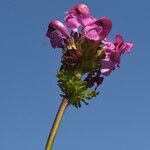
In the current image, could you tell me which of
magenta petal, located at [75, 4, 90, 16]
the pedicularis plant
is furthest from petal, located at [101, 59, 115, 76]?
magenta petal, located at [75, 4, 90, 16]

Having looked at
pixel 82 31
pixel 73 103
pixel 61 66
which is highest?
pixel 82 31

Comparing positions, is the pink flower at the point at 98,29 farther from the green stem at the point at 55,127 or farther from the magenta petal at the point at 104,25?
the green stem at the point at 55,127

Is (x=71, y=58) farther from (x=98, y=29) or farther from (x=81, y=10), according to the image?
(x=81, y=10)

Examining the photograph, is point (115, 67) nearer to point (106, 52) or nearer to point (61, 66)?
point (106, 52)

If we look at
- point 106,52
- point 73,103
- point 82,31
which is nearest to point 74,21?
point 82,31

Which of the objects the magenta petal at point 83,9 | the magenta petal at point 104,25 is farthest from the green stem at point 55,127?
the magenta petal at point 83,9

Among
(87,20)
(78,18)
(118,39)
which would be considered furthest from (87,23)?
(118,39)

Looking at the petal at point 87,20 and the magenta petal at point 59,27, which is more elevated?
the magenta petal at point 59,27

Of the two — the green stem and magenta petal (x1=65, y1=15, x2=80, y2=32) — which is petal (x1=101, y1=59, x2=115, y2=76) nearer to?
magenta petal (x1=65, y1=15, x2=80, y2=32)
